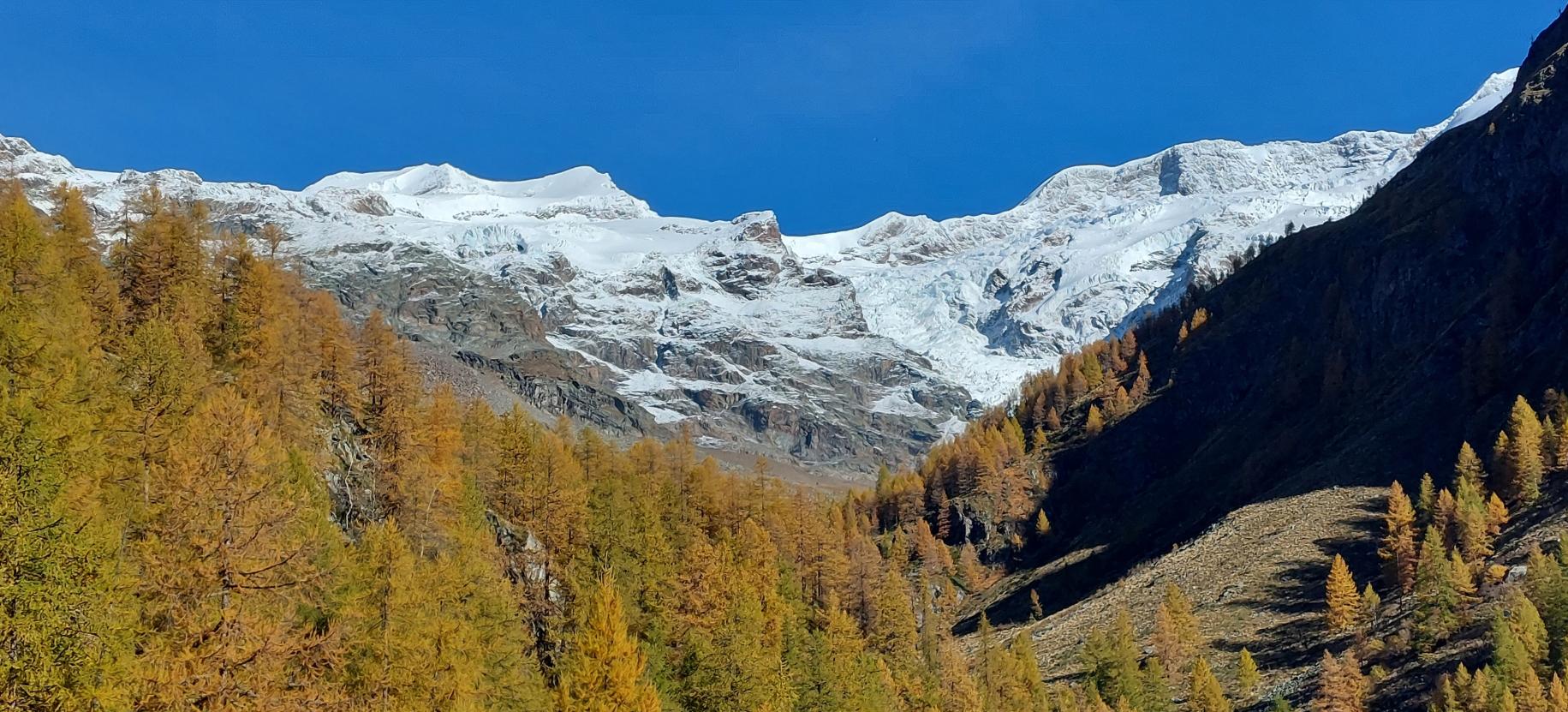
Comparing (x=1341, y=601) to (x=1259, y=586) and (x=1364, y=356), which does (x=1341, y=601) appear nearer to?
(x=1259, y=586)

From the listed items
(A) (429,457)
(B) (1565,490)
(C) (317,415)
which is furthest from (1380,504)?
(C) (317,415)

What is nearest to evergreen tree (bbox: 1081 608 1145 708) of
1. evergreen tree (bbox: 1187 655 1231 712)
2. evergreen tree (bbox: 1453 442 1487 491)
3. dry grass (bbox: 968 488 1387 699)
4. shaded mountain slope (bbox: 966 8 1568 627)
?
evergreen tree (bbox: 1187 655 1231 712)

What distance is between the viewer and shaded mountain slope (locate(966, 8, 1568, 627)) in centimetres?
10031

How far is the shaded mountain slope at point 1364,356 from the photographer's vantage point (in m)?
100

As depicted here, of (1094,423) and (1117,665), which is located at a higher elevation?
(1094,423)

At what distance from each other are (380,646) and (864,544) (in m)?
52.8

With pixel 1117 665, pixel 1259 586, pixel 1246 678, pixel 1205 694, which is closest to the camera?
pixel 1205 694

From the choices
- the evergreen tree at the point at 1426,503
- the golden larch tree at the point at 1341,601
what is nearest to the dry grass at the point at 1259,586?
the golden larch tree at the point at 1341,601

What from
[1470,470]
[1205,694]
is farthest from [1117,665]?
[1470,470]

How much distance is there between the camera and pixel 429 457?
4991 centimetres

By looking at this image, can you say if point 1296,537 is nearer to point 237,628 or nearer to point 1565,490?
point 1565,490

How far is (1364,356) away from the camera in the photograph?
420 ft

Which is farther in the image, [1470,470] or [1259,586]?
[1259,586]

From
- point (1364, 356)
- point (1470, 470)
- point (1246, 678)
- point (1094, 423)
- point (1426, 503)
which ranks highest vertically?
point (1094, 423)
